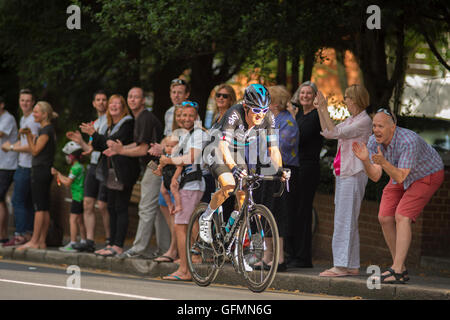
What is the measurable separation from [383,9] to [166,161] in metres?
3.54

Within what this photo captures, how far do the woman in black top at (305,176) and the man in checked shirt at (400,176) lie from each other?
1491mm

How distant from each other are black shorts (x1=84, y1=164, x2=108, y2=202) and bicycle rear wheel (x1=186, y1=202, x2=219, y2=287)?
13.7 ft

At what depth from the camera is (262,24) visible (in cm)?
1326

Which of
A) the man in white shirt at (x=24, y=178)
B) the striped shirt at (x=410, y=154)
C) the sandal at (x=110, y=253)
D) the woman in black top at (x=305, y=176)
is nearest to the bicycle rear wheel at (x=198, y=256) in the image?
the striped shirt at (x=410, y=154)

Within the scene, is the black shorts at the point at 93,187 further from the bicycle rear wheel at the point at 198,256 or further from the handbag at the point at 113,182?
the bicycle rear wheel at the point at 198,256

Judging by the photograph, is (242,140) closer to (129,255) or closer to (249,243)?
(249,243)

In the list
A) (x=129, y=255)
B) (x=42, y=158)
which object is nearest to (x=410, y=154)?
(x=129, y=255)

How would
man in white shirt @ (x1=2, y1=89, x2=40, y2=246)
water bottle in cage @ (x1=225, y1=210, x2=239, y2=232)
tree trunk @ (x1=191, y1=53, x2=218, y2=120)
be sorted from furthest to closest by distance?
1. tree trunk @ (x1=191, y1=53, x2=218, y2=120)
2. man in white shirt @ (x1=2, y1=89, x2=40, y2=246)
3. water bottle in cage @ (x1=225, y1=210, x2=239, y2=232)

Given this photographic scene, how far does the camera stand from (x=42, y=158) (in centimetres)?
1398

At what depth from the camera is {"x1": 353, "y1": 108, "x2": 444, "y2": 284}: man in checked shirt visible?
377 inches

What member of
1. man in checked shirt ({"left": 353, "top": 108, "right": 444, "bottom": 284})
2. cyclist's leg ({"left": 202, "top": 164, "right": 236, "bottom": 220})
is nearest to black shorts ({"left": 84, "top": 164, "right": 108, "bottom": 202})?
man in checked shirt ({"left": 353, "top": 108, "right": 444, "bottom": 284})

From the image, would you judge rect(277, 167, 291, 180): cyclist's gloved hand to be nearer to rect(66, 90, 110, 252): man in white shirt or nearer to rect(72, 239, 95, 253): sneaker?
rect(66, 90, 110, 252): man in white shirt

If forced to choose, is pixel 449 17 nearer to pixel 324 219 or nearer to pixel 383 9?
pixel 383 9

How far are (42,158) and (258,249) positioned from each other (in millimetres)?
7275
